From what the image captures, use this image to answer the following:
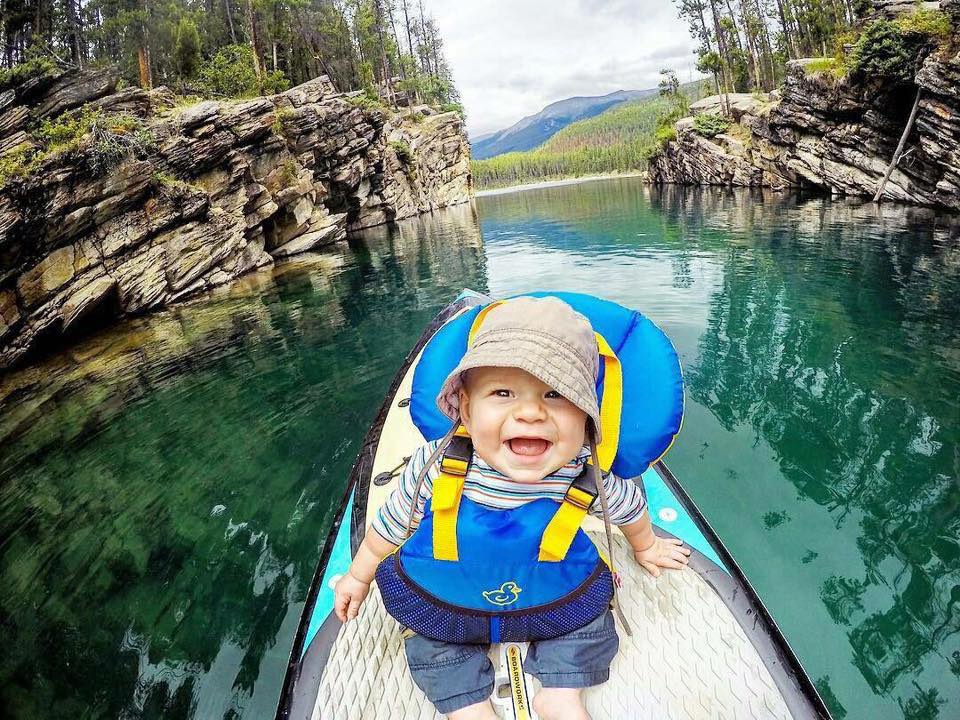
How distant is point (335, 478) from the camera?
17.4ft

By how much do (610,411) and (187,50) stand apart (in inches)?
1329

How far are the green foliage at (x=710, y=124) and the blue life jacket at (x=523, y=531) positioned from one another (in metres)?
43.6

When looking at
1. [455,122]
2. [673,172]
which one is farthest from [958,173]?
[455,122]

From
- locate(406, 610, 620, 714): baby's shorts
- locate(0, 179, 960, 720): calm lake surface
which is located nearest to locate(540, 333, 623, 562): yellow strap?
locate(406, 610, 620, 714): baby's shorts

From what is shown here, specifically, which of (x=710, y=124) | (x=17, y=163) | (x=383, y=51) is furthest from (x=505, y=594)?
(x=383, y=51)

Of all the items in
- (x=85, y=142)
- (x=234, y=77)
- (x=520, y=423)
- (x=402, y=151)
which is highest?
(x=234, y=77)

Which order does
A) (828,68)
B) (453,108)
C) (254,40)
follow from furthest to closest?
1. (453,108)
2. (254,40)
3. (828,68)

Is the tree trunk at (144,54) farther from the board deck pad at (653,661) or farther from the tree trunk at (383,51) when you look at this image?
the board deck pad at (653,661)

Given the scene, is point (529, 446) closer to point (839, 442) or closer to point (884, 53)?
point (839, 442)

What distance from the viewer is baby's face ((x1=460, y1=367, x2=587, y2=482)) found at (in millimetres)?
1497

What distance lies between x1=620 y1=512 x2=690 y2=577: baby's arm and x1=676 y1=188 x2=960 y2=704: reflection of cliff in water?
1415mm

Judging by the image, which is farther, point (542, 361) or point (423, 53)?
point (423, 53)

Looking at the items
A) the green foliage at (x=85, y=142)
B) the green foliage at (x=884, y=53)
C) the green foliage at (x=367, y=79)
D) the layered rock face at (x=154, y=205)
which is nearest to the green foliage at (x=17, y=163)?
the green foliage at (x=85, y=142)

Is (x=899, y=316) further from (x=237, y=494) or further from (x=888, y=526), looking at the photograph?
(x=237, y=494)
